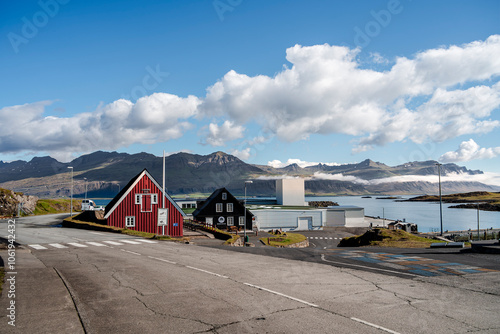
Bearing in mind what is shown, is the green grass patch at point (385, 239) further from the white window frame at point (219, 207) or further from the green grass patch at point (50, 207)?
the green grass patch at point (50, 207)

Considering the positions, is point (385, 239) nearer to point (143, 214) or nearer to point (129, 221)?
point (143, 214)

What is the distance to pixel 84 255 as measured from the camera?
57.9ft

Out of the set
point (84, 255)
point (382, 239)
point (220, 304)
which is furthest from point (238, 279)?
point (382, 239)

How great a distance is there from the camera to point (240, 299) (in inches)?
374

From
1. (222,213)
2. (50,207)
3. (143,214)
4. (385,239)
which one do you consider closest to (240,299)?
(385,239)

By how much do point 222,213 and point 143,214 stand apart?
2944cm

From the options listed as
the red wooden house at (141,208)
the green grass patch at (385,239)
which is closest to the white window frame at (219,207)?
the red wooden house at (141,208)

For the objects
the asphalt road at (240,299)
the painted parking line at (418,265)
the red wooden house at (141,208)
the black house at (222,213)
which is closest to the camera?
the asphalt road at (240,299)

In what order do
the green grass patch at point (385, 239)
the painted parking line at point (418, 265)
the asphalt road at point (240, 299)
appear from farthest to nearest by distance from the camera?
the green grass patch at point (385, 239)
the painted parking line at point (418, 265)
the asphalt road at point (240, 299)

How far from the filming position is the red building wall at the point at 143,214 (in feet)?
139

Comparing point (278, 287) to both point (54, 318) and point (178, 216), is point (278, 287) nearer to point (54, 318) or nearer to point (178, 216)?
point (54, 318)

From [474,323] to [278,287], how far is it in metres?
5.47

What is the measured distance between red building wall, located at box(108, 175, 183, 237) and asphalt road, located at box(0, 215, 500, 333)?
90.9 feet

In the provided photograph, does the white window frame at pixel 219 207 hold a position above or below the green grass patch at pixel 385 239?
above
